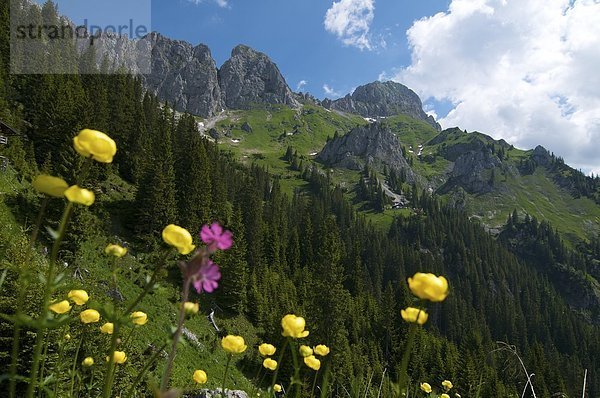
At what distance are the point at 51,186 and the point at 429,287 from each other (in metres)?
1.67

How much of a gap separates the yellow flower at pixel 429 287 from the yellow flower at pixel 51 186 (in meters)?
1.55

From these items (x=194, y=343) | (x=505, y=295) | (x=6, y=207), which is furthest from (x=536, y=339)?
(x=6, y=207)

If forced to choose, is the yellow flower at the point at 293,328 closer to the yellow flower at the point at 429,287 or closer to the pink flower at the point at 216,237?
the yellow flower at the point at 429,287

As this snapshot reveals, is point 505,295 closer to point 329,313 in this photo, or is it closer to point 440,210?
point 440,210

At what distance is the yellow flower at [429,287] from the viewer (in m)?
1.70

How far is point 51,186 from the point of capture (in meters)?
1.54

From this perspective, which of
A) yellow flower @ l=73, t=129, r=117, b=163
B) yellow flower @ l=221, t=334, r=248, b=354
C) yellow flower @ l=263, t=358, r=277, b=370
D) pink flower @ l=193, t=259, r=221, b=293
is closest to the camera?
pink flower @ l=193, t=259, r=221, b=293

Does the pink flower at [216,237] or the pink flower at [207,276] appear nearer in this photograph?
the pink flower at [207,276]

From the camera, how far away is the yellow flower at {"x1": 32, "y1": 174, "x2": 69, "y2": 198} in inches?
60.5

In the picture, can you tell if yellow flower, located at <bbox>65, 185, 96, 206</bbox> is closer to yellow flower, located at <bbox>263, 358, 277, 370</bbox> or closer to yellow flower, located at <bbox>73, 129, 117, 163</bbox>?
yellow flower, located at <bbox>73, 129, 117, 163</bbox>

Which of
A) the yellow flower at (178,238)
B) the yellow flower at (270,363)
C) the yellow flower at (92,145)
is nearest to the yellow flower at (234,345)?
the yellow flower at (270,363)

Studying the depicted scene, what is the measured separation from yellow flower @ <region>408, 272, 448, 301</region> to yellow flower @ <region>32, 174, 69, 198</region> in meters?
1.55

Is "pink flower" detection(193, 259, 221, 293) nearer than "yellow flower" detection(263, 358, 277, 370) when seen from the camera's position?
Yes

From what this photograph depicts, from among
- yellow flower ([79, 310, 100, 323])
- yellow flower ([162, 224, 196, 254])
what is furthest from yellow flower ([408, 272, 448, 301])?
yellow flower ([79, 310, 100, 323])
